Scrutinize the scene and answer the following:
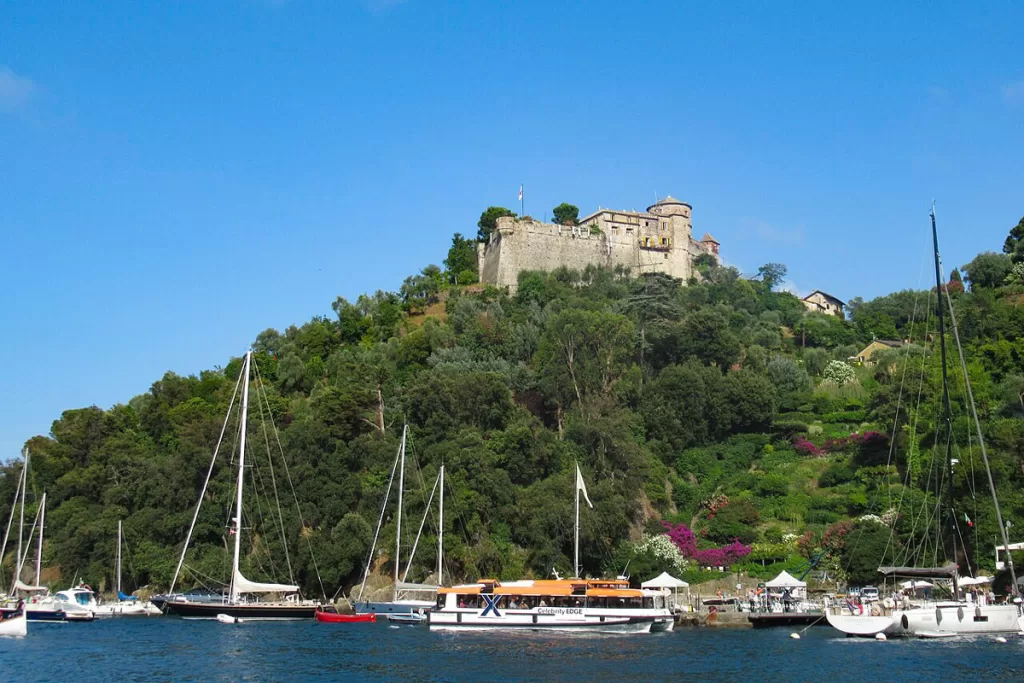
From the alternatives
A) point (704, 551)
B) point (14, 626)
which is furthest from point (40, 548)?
point (704, 551)

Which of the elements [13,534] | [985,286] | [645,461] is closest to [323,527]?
[645,461]

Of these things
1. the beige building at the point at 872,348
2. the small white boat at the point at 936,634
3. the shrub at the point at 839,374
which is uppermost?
the beige building at the point at 872,348

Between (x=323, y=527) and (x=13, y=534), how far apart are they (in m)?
25.4

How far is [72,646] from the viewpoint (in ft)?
128

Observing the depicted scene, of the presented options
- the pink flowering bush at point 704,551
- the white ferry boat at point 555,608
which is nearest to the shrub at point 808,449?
the pink flowering bush at point 704,551

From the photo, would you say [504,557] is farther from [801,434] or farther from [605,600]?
[801,434]

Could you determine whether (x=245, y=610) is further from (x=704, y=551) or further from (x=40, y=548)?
(x=704, y=551)

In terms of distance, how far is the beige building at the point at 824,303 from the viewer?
118375mm

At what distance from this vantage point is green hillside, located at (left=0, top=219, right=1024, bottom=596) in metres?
53.0

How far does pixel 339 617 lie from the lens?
4684 cm

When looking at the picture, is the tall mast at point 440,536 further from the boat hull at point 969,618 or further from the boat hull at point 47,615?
the boat hull at point 969,618

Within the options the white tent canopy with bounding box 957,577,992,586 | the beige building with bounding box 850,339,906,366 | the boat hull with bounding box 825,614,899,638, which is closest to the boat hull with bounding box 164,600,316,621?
the boat hull with bounding box 825,614,899,638

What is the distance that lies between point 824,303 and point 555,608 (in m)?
86.9

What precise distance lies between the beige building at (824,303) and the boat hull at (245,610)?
8477 centimetres
